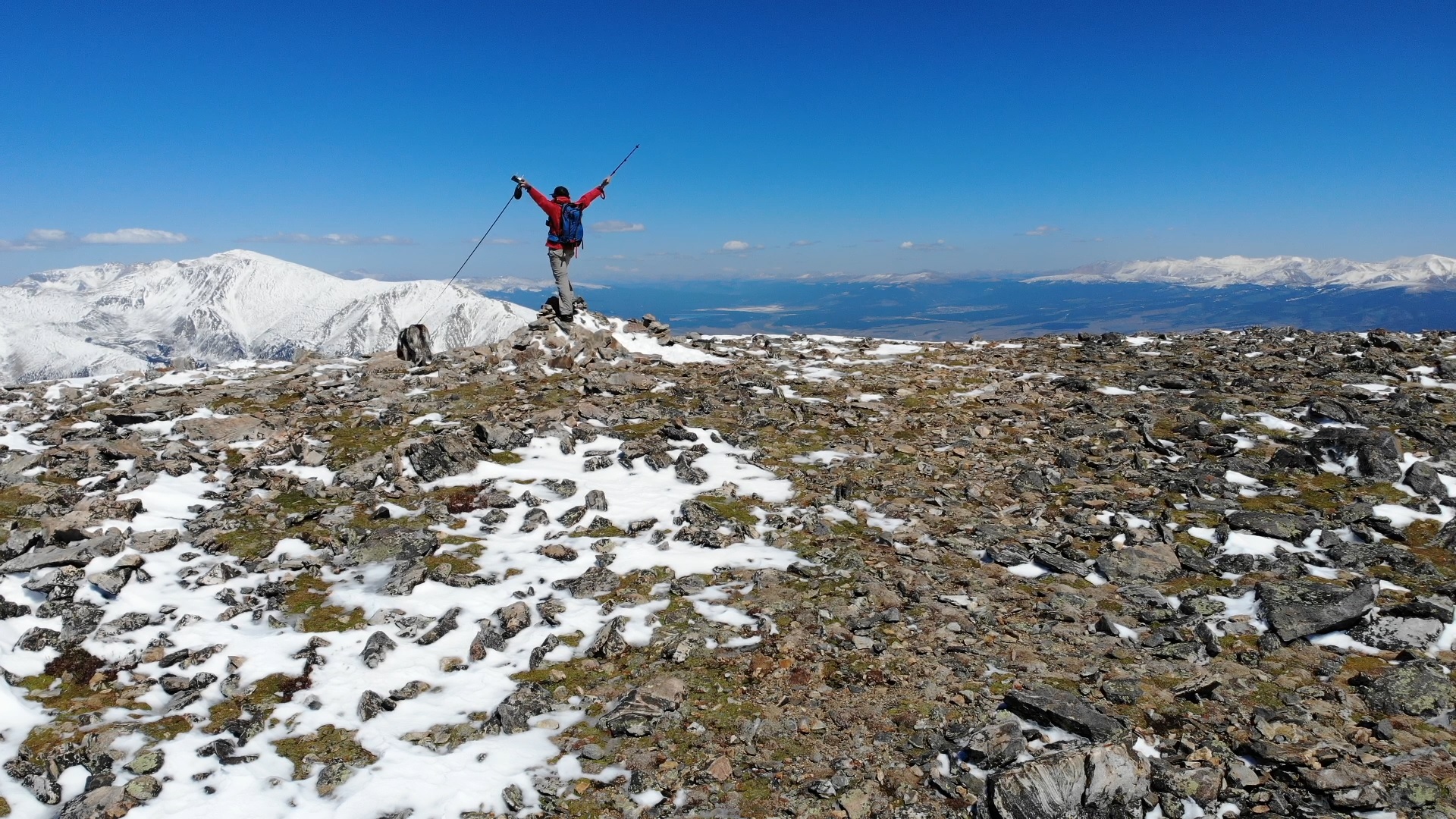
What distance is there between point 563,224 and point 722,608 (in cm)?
1971

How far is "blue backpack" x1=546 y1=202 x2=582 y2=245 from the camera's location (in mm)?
25656

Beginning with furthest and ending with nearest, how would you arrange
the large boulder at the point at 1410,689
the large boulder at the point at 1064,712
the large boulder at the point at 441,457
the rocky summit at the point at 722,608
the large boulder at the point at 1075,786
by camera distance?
the large boulder at the point at 441,457
the large boulder at the point at 1410,689
the large boulder at the point at 1064,712
the rocky summit at the point at 722,608
the large boulder at the point at 1075,786

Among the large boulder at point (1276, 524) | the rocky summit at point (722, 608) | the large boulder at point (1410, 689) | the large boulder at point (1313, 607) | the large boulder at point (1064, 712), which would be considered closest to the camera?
the rocky summit at point (722, 608)

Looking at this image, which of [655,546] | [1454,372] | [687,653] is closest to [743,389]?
[655,546]

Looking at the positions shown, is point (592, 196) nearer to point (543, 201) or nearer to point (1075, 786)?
point (543, 201)

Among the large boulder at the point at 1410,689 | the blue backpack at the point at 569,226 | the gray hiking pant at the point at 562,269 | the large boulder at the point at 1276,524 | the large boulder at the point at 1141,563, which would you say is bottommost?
the large boulder at the point at 1410,689

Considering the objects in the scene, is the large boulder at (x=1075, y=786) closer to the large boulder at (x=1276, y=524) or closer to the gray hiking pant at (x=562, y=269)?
the large boulder at (x=1276, y=524)

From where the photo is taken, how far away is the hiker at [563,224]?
25.4 m

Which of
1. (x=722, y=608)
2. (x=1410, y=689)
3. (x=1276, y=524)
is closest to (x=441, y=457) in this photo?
(x=722, y=608)

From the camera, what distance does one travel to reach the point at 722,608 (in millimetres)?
10562

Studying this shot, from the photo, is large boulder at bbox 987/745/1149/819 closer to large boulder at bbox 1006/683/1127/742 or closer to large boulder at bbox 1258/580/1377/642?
large boulder at bbox 1006/683/1127/742

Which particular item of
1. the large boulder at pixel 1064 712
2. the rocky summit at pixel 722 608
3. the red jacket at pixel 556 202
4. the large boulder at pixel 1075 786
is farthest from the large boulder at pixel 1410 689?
the red jacket at pixel 556 202

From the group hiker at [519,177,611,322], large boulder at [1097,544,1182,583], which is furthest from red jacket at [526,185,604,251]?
large boulder at [1097,544,1182,583]

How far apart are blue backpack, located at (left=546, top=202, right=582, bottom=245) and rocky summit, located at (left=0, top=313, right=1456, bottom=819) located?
26.6 feet
